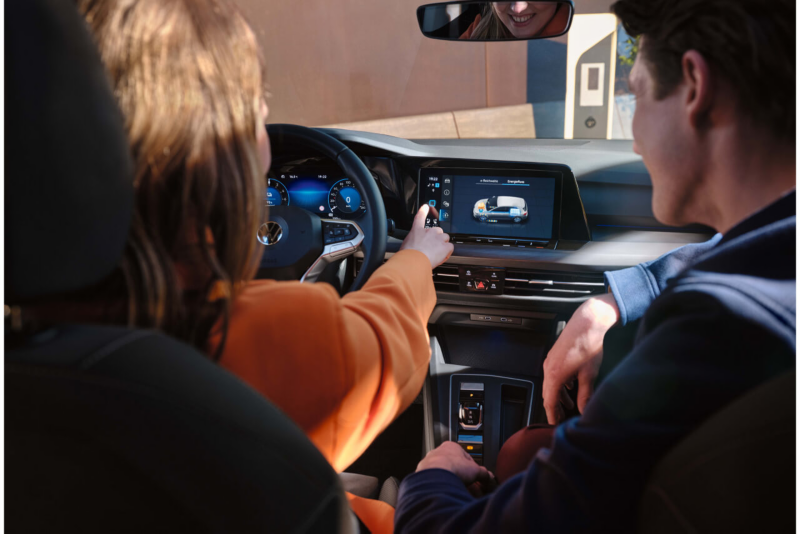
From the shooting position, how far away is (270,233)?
5.53 feet

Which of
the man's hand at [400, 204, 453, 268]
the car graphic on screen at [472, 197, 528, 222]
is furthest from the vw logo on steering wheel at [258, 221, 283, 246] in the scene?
the car graphic on screen at [472, 197, 528, 222]

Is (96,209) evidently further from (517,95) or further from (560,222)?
(517,95)

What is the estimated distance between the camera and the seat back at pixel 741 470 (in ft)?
1.88

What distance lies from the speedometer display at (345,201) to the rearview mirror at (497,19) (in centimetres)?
76

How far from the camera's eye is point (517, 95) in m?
6.61

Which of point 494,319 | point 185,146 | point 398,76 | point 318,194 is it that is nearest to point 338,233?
point 318,194

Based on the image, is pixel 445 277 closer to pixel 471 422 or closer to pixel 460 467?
pixel 471 422

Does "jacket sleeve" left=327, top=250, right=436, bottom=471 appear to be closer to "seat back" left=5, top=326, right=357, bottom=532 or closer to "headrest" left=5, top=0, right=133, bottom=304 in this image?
"seat back" left=5, top=326, right=357, bottom=532

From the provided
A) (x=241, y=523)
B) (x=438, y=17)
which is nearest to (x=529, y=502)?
(x=241, y=523)

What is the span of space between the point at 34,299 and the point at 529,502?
67cm

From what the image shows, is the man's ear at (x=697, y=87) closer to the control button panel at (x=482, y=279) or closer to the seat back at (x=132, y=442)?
the seat back at (x=132, y=442)

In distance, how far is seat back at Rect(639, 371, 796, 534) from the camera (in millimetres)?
572

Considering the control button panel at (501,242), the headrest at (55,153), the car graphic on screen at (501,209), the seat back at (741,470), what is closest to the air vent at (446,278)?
the control button panel at (501,242)

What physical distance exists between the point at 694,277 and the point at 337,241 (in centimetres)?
116
